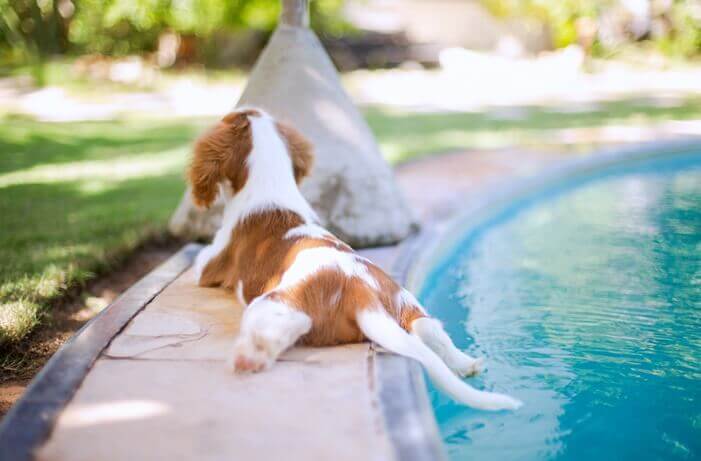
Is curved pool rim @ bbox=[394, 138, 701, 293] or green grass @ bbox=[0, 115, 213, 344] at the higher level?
green grass @ bbox=[0, 115, 213, 344]

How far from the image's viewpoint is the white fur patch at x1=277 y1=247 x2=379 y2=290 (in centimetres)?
285

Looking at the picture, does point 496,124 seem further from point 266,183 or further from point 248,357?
point 248,357

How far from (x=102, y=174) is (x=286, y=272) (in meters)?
4.92

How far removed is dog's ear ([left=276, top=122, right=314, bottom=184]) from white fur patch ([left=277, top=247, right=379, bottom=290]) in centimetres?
74

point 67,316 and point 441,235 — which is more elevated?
point 67,316

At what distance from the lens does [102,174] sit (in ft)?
23.6

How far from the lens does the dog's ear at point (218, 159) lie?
3.42 meters

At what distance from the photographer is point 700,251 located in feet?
17.1

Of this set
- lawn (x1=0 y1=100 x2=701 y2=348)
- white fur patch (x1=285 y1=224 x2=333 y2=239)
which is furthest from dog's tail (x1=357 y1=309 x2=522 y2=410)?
lawn (x1=0 y1=100 x2=701 y2=348)

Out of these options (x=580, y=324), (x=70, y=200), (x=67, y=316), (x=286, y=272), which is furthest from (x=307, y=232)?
(x=70, y=200)

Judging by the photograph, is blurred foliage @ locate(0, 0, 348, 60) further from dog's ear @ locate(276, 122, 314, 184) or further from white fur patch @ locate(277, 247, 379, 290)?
white fur patch @ locate(277, 247, 379, 290)

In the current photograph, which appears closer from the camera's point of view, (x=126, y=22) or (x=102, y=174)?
(x=102, y=174)

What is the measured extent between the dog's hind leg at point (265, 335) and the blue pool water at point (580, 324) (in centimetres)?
71

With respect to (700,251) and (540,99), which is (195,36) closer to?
(540,99)
